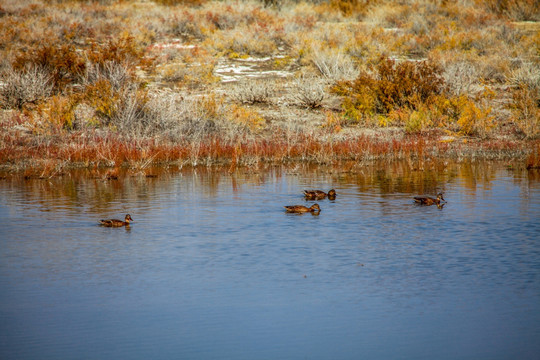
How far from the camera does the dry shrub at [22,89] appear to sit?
24875mm

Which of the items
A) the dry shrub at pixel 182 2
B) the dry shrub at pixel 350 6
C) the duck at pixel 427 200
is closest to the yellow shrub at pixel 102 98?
the duck at pixel 427 200

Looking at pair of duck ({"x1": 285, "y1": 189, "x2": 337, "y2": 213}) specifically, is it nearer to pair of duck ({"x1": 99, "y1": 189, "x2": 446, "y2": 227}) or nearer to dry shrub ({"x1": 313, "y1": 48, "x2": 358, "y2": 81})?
pair of duck ({"x1": 99, "y1": 189, "x2": 446, "y2": 227})

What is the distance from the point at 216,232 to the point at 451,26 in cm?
2938

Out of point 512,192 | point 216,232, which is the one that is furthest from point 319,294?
point 512,192

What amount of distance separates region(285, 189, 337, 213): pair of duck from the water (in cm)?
17

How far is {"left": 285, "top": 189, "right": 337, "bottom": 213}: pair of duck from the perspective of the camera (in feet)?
43.7

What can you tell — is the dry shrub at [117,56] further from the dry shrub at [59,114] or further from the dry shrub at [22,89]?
the dry shrub at [59,114]

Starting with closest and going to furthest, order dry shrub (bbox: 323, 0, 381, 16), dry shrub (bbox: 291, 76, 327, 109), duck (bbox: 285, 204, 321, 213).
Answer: duck (bbox: 285, 204, 321, 213) → dry shrub (bbox: 291, 76, 327, 109) → dry shrub (bbox: 323, 0, 381, 16)

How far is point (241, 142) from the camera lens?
72.4 feet

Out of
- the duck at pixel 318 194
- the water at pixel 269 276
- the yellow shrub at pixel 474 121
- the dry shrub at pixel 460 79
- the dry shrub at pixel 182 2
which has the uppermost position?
the dry shrub at pixel 182 2

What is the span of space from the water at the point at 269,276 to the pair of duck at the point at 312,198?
174mm

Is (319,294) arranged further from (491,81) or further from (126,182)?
(491,81)

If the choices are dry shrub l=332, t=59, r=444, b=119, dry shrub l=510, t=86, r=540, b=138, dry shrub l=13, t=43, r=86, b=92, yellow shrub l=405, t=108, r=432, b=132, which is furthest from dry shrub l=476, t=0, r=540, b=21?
dry shrub l=13, t=43, r=86, b=92

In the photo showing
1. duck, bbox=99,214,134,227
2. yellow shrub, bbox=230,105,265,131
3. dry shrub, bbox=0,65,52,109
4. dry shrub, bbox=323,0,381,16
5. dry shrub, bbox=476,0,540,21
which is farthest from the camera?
dry shrub, bbox=323,0,381,16
